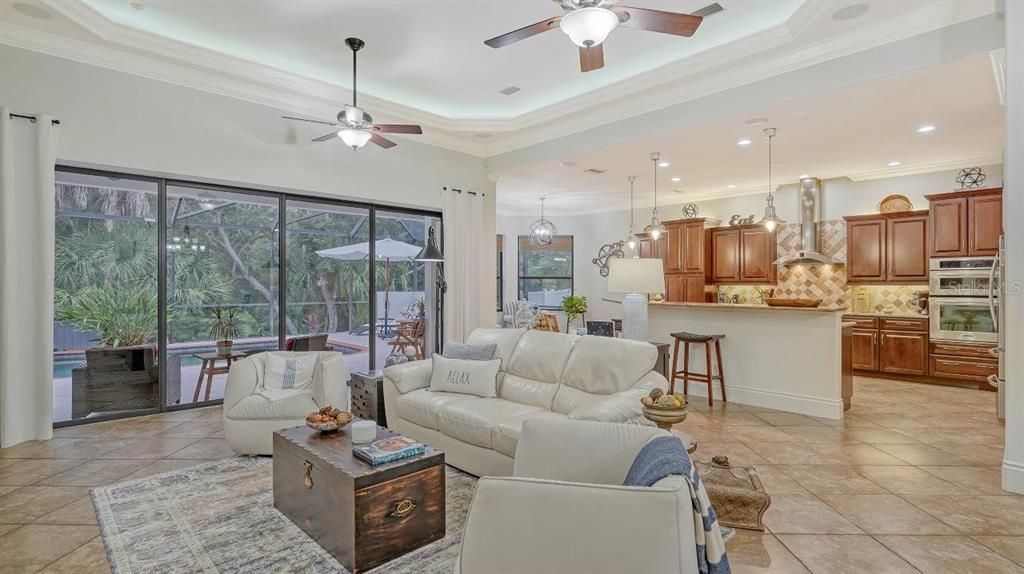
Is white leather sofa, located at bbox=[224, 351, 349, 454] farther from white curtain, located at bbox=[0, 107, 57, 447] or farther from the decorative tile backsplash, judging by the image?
the decorative tile backsplash

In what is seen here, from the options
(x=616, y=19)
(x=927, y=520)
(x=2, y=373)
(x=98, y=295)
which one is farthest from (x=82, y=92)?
(x=927, y=520)

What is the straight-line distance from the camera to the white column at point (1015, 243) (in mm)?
3008

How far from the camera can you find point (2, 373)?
3832mm

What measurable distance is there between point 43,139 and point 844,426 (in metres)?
7.19

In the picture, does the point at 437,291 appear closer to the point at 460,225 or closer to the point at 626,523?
the point at 460,225

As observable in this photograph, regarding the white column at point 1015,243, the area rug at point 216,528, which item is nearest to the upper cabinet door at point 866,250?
the white column at point 1015,243

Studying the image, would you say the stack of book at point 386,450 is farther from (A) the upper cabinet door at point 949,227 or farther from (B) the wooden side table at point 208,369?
(A) the upper cabinet door at point 949,227

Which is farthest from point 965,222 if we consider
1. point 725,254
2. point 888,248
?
point 725,254

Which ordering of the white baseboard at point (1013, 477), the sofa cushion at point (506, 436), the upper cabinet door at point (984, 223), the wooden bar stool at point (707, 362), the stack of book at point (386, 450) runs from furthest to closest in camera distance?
the upper cabinet door at point (984, 223), the wooden bar stool at point (707, 362), the white baseboard at point (1013, 477), the sofa cushion at point (506, 436), the stack of book at point (386, 450)

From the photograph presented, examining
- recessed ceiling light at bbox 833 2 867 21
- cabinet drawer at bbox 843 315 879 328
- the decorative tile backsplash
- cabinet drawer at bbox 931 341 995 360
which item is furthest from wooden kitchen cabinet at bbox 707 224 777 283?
recessed ceiling light at bbox 833 2 867 21

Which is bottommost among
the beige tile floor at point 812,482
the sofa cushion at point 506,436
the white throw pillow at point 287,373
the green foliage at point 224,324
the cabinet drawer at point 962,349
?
the beige tile floor at point 812,482

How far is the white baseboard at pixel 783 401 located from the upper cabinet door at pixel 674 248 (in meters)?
3.47

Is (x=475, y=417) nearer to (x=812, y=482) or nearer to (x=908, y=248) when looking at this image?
(x=812, y=482)

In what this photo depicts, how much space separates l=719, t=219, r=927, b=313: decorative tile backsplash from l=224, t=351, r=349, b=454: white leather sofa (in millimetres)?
7165
